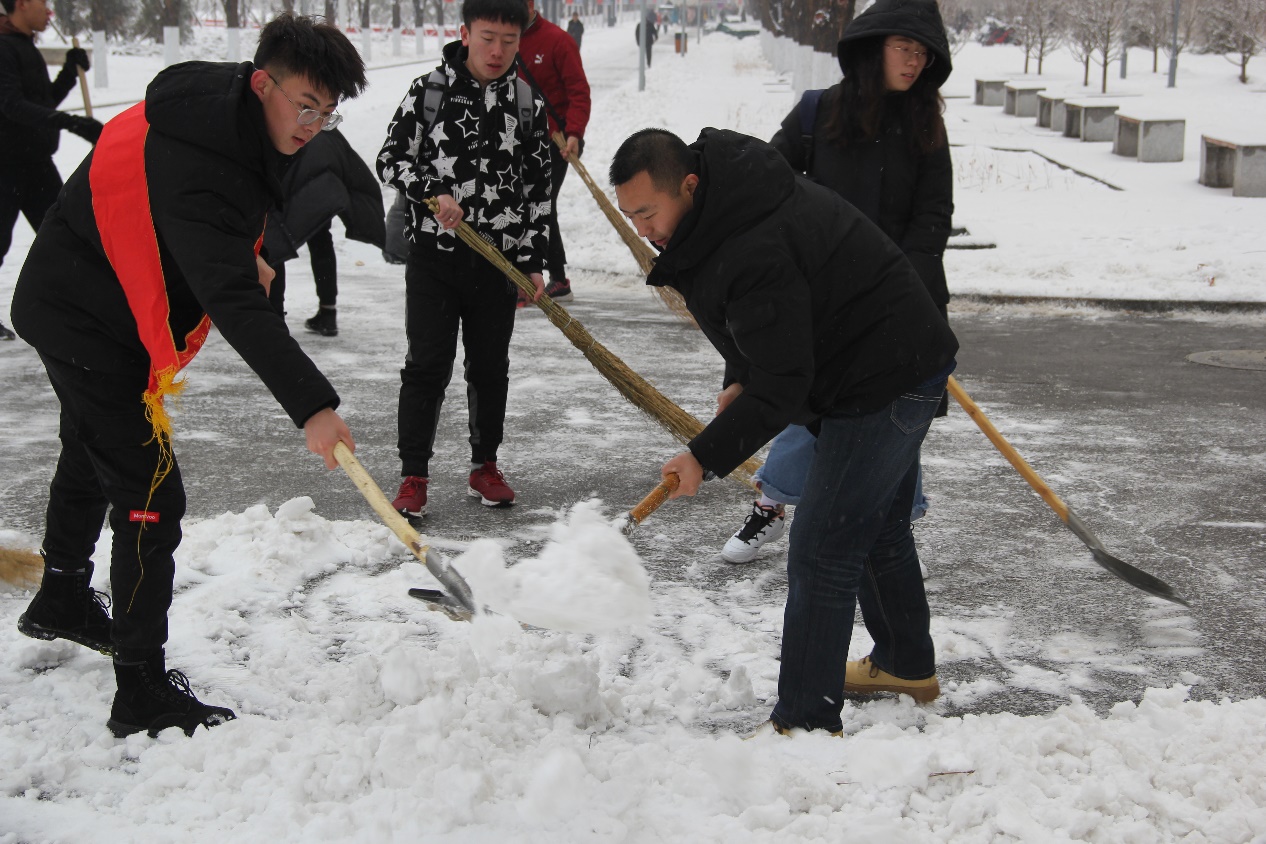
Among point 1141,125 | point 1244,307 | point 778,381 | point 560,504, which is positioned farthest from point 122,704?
point 1141,125

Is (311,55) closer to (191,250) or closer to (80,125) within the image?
(191,250)

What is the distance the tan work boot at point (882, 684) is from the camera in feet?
10.8

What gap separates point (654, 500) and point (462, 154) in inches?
88.4

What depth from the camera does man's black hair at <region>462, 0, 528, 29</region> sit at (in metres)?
4.38

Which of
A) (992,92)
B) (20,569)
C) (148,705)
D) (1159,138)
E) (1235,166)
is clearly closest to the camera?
(148,705)

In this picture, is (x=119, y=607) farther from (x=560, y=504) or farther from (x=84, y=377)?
(x=560, y=504)

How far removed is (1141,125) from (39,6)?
532 inches

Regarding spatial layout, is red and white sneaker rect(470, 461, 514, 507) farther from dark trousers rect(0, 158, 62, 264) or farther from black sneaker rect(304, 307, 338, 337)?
dark trousers rect(0, 158, 62, 264)

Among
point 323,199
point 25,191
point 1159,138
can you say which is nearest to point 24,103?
point 25,191

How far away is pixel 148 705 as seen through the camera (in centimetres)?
295

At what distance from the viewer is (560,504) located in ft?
16.0

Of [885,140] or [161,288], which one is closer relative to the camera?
[161,288]

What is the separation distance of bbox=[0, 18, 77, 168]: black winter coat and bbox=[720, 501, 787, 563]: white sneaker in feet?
15.2

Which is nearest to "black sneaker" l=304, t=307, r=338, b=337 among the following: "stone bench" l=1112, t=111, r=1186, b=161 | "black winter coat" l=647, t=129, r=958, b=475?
"black winter coat" l=647, t=129, r=958, b=475
